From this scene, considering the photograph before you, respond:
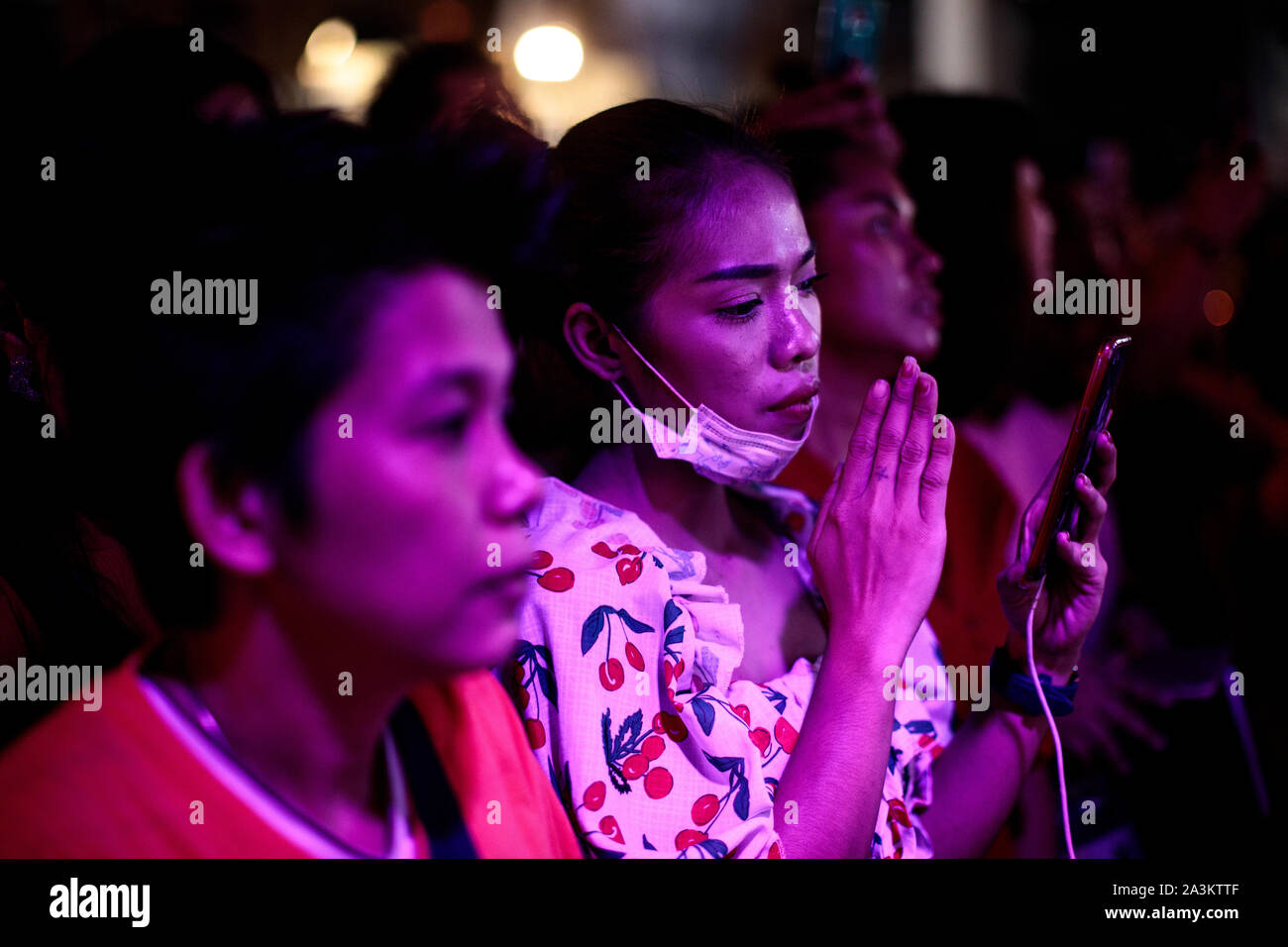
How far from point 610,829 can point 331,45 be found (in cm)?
495

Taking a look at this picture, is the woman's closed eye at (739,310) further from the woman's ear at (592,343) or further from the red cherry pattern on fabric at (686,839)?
the red cherry pattern on fabric at (686,839)

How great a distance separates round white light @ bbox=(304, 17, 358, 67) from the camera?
5164mm

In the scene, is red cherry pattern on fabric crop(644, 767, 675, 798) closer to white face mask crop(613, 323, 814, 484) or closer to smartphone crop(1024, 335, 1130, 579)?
white face mask crop(613, 323, 814, 484)

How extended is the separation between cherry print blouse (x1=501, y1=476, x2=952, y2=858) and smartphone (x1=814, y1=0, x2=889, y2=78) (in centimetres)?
151

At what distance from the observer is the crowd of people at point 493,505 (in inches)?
33.1

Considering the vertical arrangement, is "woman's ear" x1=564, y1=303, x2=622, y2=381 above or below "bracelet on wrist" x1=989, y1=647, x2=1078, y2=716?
above

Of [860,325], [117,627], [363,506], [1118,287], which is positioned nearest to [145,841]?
[363,506]

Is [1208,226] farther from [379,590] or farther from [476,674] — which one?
[379,590]

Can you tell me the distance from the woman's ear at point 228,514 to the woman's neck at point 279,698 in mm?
58

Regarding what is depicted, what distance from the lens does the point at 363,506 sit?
0.83 metres
